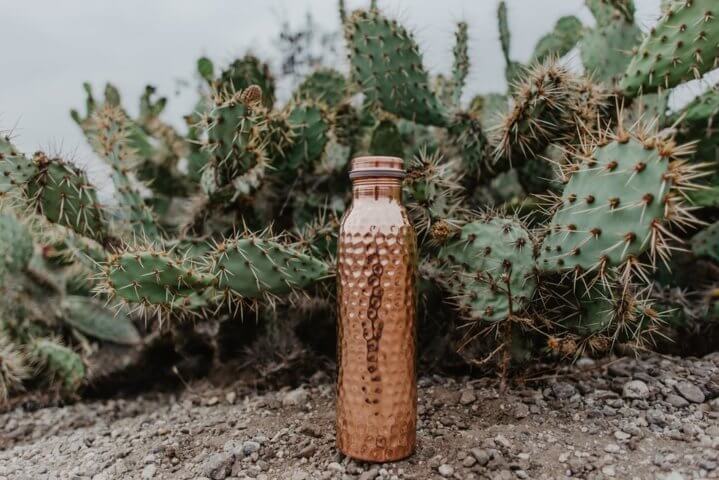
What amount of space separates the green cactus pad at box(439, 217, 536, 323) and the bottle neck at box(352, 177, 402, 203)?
14.6 inches

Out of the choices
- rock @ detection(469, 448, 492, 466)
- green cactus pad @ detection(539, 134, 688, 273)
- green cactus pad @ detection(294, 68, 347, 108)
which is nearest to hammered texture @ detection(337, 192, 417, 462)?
rock @ detection(469, 448, 492, 466)

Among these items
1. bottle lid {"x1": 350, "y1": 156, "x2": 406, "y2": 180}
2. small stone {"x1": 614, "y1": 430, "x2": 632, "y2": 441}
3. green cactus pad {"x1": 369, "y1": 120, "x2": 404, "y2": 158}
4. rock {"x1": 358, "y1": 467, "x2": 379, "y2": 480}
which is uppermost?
green cactus pad {"x1": 369, "y1": 120, "x2": 404, "y2": 158}

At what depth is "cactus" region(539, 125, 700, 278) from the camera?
1171mm

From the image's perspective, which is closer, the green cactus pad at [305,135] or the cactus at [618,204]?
the cactus at [618,204]

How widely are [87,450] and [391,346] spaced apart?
0.98 metres

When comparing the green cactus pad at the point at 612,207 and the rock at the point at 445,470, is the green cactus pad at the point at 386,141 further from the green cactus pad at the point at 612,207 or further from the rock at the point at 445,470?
the rock at the point at 445,470

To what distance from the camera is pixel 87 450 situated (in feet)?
5.39

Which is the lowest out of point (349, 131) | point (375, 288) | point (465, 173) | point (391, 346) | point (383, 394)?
point (383, 394)

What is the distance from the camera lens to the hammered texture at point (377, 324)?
127 centimetres

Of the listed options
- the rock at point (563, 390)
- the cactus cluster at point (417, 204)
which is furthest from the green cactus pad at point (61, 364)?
the rock at point (563, 390)

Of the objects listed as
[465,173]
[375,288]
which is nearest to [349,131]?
[465,173]

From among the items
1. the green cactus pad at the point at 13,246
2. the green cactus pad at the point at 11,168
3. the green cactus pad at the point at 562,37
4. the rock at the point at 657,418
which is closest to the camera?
the rock at the point at 657,418

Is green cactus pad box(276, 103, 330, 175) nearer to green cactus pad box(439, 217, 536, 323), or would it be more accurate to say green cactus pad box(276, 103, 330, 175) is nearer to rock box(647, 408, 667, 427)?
green cactus pad box(439, 217, 536, 323)

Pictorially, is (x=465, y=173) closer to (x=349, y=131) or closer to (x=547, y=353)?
(x=349, y=131)
